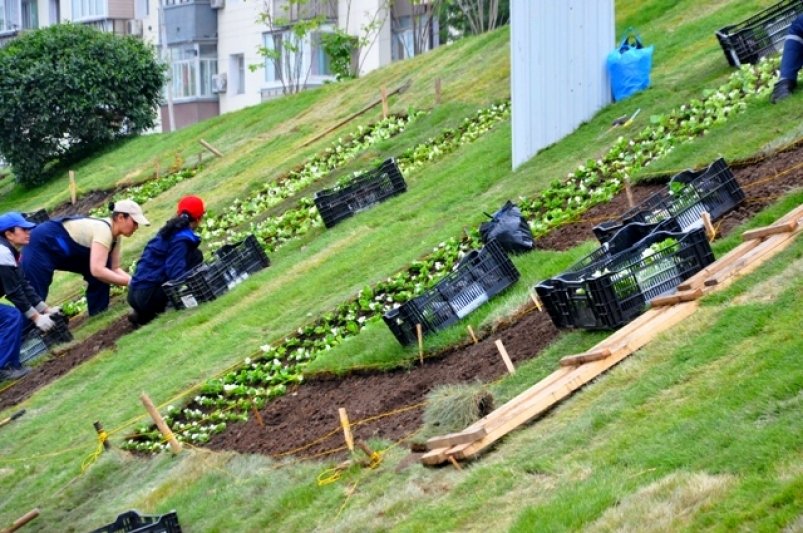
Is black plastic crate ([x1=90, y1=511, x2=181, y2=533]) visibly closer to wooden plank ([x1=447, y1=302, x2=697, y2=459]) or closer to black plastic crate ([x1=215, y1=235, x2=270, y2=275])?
wooden plank ([x1=447, y1=302, x2=697, y2=459])

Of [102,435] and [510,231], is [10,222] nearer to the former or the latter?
[102,435]

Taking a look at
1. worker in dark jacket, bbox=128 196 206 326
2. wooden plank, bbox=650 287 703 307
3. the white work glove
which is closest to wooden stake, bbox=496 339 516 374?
wooden plank, bbox=650 287 703 307

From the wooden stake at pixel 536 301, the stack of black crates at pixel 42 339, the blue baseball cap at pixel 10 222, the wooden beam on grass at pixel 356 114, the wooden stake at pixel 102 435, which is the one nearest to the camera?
the wooden stake at pixel 536 301

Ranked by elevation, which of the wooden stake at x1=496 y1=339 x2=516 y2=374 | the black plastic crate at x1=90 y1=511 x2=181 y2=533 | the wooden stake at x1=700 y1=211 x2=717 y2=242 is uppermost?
the wooden stake at x1=700 y1=211 x2=717 y2=242

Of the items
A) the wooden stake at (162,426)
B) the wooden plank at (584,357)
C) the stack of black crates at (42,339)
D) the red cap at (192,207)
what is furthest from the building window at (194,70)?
the wooden plank at (584,357)

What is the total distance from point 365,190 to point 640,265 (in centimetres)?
929

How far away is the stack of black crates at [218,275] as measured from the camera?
17.8m

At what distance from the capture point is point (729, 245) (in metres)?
12.0

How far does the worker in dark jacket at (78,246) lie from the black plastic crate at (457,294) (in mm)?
5892

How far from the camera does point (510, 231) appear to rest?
46.4 feet

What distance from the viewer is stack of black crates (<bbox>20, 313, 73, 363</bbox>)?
712 inches

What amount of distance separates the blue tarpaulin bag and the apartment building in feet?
82.1

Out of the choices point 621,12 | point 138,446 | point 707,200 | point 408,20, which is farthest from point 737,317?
point 408,20

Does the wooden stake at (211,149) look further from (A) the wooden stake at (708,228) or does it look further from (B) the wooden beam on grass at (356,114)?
(A) the wooden stake at (708,228)
